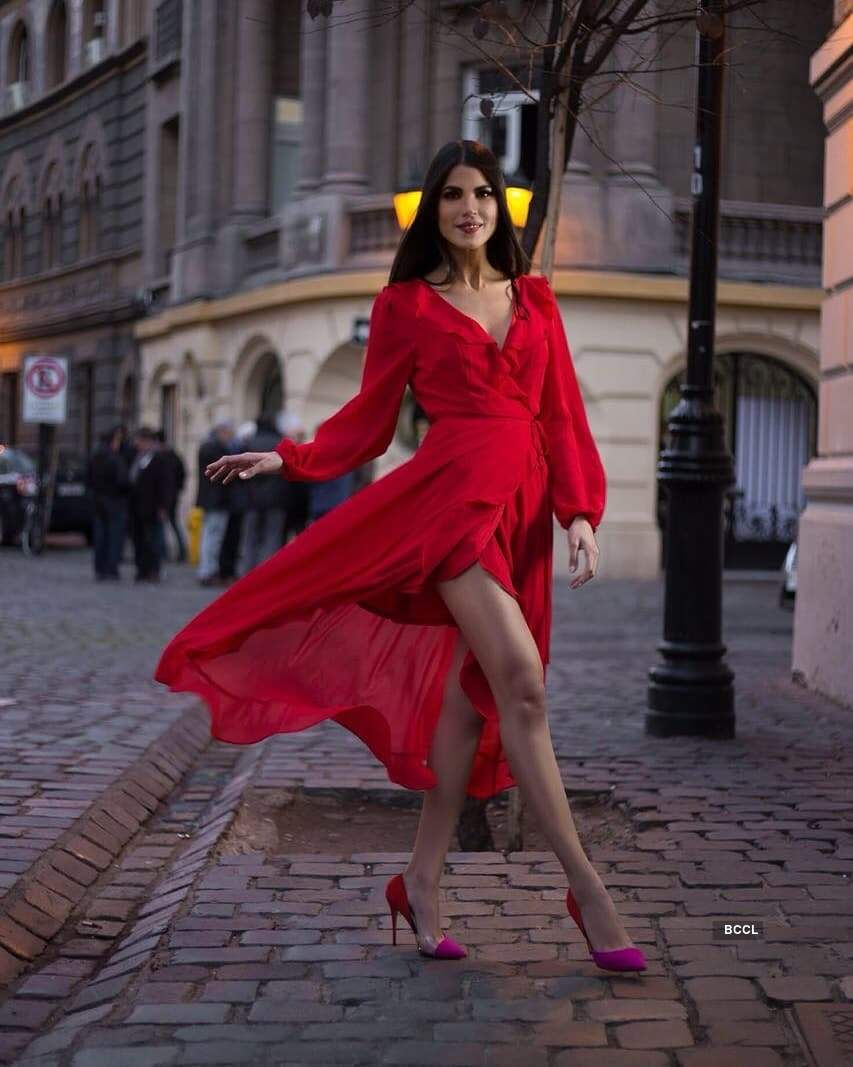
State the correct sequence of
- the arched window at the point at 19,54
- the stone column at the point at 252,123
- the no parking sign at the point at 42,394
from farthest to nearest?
the arched window at the point at 19,54, the stone column at the point at 252,123, the no parking sign at the point at 42,394

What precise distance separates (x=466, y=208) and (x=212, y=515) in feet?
50.5

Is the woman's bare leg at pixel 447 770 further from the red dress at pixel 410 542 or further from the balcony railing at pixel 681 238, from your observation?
the balcony railing at pixel 681 238

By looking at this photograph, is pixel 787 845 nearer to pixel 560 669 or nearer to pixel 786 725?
pixel 786 725

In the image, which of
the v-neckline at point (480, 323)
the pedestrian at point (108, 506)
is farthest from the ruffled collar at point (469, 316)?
the pedestrian at point (108, 506)

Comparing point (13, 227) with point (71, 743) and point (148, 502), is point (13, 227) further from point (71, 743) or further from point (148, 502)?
point (71, 743)

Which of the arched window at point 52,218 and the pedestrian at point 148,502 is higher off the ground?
the arched window at point 52,218

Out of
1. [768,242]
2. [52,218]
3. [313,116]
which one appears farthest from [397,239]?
[52,218]

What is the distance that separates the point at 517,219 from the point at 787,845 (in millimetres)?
8746

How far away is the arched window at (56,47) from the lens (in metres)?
41.2

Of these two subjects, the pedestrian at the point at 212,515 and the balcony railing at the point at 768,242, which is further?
the balcony railing at the point at 768,242

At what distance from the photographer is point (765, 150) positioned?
26.3 m

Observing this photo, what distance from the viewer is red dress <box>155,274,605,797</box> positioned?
4.33 m

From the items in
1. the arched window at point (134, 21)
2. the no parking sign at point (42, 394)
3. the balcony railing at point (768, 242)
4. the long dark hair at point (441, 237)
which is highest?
the arched window at point (134, 21)

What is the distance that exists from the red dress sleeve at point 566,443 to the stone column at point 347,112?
72.7 feet
